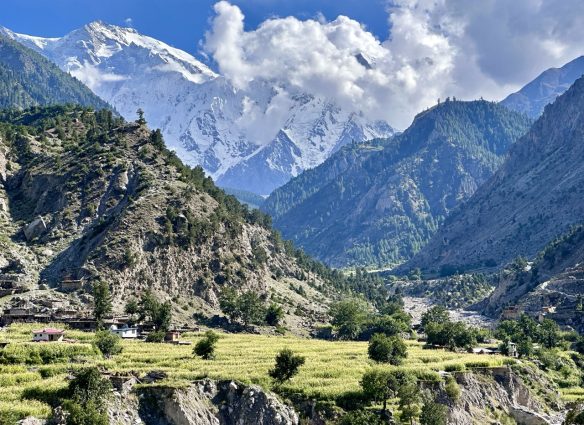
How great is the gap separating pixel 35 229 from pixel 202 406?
352ft

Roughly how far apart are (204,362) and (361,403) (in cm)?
2428

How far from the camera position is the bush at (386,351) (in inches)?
4301

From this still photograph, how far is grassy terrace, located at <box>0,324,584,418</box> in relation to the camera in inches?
3369

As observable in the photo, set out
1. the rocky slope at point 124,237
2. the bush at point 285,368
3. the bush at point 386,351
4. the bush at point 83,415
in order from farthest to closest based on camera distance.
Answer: the rocky slope at point 124,237 → the bush at point 386,351 → the bush at point 285,368 → the bush at point 83,415

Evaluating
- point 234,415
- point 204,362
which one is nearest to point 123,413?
point 234,415

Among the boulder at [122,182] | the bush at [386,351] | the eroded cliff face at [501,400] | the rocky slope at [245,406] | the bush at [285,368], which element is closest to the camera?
the rocky slope at [245,406]

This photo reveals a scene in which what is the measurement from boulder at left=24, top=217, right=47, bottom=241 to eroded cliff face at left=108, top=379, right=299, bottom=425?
102915mm

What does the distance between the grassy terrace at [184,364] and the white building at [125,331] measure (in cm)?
888

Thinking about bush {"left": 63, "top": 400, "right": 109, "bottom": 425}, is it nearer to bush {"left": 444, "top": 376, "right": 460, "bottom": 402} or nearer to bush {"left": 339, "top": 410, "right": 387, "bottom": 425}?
bush {"left": 339, "top": 410, "right": 387, "bottom": 425}

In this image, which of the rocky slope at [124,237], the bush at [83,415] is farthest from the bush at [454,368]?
the rocky slope at [124,237]

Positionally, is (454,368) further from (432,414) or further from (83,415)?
(83,415)

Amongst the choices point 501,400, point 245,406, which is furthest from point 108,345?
point 501,400

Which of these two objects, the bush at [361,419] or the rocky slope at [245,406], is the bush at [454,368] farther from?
the bush at [361,419]

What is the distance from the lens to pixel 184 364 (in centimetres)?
9762
